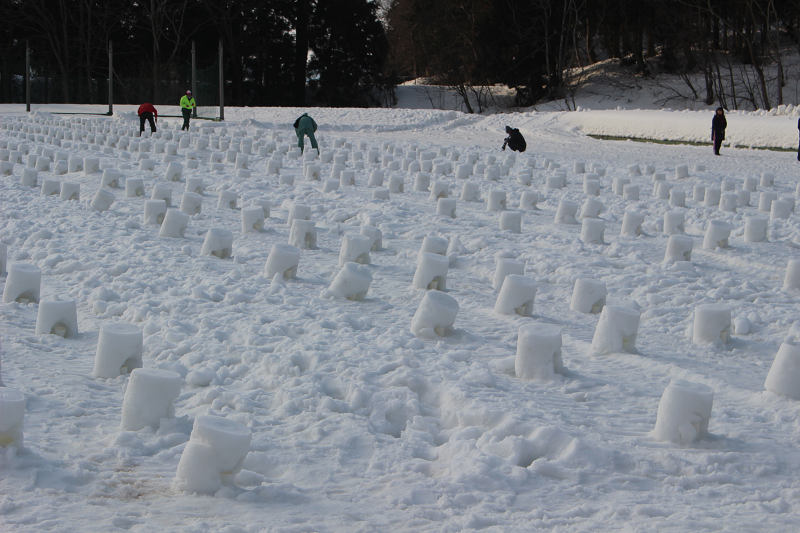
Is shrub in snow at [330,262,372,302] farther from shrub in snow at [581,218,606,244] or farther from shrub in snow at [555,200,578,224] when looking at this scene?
shrub in snow at [555,200,578,224]

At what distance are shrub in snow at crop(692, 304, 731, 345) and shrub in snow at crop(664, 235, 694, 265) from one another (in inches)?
87.5

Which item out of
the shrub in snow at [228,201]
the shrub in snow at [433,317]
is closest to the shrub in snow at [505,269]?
the shrub in snow at [433,317]

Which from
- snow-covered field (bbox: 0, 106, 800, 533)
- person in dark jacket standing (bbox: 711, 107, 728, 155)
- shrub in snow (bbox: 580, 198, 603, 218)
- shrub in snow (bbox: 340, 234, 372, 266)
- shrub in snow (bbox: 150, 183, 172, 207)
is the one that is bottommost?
snow-covered field (bbox: 0, 106, 800, 533)

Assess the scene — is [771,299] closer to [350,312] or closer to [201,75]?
[350,312]

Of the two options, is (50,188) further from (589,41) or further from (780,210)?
(589,41)

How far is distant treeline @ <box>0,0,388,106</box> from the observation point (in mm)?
44969

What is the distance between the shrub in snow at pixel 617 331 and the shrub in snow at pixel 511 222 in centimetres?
401

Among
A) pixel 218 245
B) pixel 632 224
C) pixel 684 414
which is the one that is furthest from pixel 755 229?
pixel 218 245

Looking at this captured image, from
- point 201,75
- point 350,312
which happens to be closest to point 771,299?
point 350,312

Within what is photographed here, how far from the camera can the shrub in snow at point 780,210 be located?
10016 millimetres

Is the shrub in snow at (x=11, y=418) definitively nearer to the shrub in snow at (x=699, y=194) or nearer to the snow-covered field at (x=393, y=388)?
the snow-covered field at (x=393, y=388)

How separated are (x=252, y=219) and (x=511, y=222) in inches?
115

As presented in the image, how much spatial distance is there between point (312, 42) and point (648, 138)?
27.3 meters

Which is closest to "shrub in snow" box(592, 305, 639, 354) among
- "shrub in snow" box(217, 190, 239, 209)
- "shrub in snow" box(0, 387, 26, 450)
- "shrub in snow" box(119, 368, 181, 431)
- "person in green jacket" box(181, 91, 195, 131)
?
"shrub in snow" box(119, 368, 181, 431)
